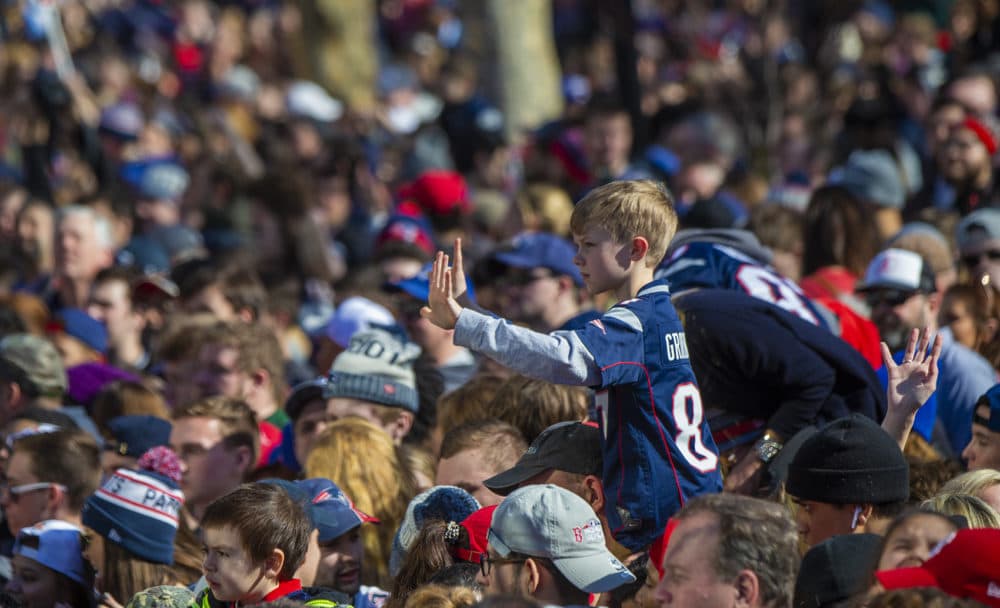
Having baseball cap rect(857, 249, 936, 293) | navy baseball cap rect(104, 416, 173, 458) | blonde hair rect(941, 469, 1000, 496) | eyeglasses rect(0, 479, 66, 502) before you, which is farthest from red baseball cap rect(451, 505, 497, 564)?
baseball cap rect(857, 249, 936, 293)

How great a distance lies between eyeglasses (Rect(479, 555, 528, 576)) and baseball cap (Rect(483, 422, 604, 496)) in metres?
0.60

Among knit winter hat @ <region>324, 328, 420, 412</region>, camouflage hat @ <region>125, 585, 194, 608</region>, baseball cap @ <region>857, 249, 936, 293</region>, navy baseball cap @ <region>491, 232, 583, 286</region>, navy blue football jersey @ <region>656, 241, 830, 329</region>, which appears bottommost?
knit winter hat @ <region>324, 328, 420, 412</region>

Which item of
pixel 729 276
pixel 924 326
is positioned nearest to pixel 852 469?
pixel 729 276

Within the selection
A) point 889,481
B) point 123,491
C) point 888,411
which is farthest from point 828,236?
point 123,491

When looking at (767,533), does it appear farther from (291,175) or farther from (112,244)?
(112,244)

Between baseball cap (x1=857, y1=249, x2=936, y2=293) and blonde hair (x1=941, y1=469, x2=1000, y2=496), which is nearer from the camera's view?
blonde hair (x1=941, y1=469, x2=1000, y2=496)

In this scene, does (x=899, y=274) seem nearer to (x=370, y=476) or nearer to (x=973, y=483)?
(x=973, y=483)

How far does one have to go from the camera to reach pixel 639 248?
477 centimetres

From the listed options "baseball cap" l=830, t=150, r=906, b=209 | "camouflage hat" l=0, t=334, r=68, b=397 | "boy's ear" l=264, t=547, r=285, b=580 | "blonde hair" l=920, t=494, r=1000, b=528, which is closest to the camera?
"blonde hair" l=920, t=494, r=1000, b=528

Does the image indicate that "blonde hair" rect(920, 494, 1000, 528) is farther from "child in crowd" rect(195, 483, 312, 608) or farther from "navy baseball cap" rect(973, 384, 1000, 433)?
"child in crowd" rect(195, 483, 312, 608)

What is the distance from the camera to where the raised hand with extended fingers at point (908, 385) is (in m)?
5.12

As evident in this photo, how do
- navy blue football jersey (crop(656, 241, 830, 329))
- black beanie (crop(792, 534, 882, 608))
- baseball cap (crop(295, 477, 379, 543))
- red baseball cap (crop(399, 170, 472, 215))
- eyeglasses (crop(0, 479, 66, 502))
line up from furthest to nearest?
red baseball cap (crop(399, 170, 472, 215))
eyeglasses (crop(0, 479, 66, 502))
navy blue football jersey (crop(656, 241, 830, 329))
baseball cap (crop(295, 477, 379, 543))
black beanie (crop(792, 534, 882, 608))

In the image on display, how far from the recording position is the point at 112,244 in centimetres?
1125

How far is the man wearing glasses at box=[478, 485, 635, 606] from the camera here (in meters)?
4.16
